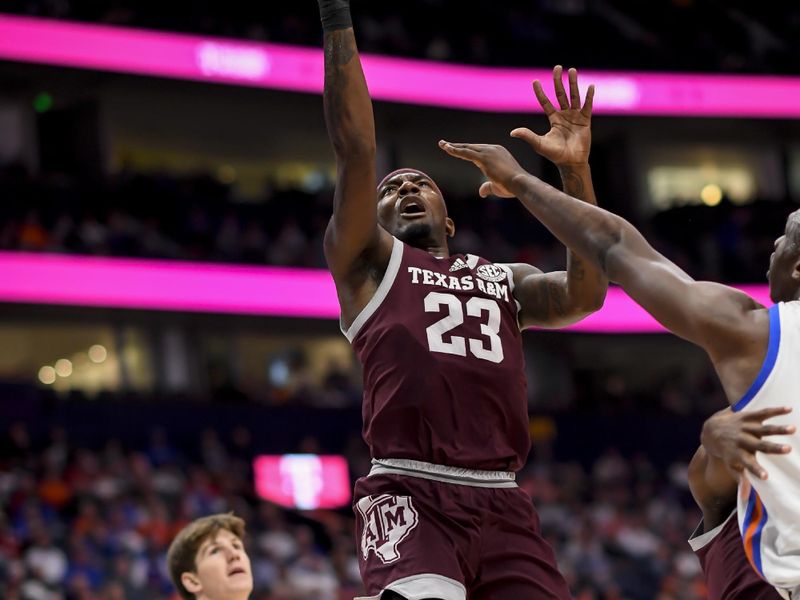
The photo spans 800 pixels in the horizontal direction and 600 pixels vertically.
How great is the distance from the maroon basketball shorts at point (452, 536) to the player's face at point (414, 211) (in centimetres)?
109

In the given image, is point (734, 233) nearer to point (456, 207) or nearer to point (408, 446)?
point (456, 207)

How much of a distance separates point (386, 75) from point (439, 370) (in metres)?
21.1

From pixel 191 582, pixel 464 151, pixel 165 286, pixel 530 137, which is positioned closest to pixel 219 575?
pixel 191 582

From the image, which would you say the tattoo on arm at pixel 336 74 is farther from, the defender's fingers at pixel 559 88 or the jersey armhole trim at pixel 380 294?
the defender's fingers at pixel 559 88

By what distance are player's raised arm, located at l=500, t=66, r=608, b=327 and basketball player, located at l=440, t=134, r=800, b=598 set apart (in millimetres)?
1152

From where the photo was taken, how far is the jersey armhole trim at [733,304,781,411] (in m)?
3.48

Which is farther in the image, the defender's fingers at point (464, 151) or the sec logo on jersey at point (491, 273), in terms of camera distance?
the sec logo on jersey at point (491, 273)

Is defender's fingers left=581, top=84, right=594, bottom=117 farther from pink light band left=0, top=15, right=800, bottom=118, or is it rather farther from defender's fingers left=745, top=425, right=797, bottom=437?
pink light band left=0, top=15, right=800, bottom=118

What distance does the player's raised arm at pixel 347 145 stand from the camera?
16.3 feet

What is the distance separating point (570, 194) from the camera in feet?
17.3

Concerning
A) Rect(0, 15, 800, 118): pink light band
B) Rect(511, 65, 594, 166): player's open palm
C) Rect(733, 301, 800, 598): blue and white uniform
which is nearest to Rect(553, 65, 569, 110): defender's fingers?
Rect(511, 65, 594, 166): player's open palm

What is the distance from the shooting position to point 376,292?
512 cm

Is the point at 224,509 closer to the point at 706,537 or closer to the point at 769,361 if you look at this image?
the point at 706,537

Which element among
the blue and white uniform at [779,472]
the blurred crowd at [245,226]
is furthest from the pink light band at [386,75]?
the blue and white uniform at [779,472]
